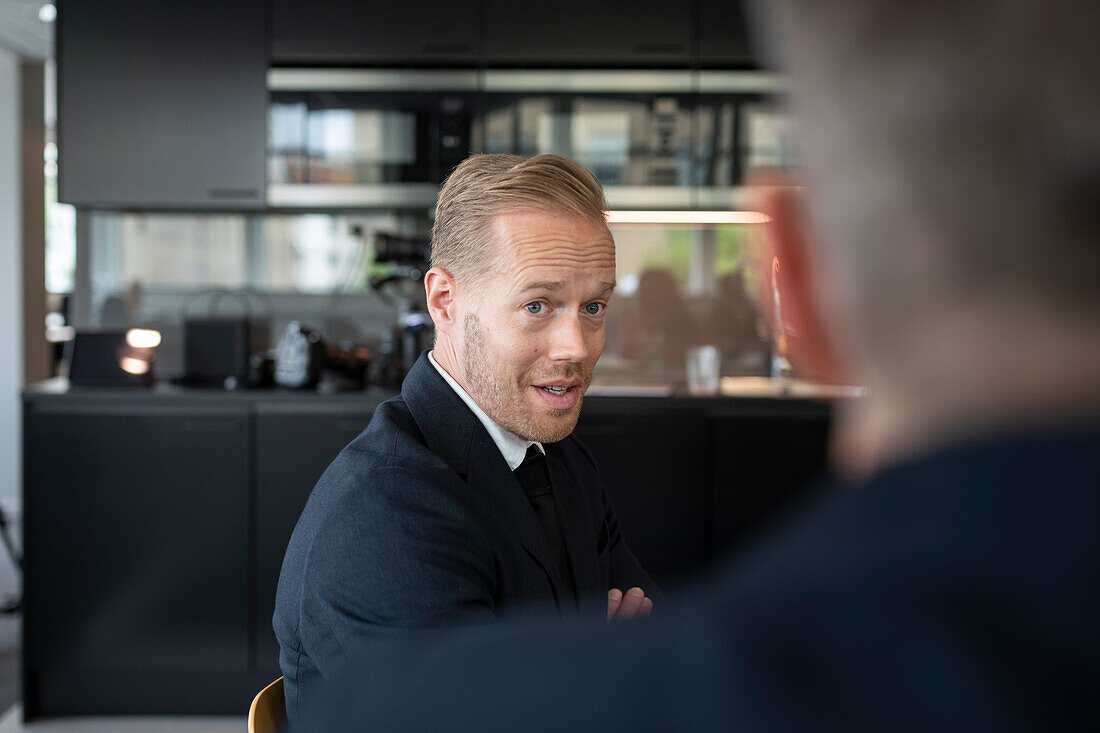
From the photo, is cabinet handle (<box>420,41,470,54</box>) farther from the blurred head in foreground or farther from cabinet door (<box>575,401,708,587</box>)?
the blurred head in foreground

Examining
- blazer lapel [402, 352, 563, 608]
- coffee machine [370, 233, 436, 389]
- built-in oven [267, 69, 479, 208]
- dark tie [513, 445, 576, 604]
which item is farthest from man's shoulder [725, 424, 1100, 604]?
built-in oven [267, 69, 479, 208]

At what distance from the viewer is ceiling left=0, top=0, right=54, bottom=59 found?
4.60 metres

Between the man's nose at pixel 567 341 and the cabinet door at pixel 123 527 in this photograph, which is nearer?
the man's nose at pixel 567 341

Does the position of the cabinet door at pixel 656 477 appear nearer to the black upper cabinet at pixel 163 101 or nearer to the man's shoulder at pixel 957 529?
the black upper cabinet at pixel 163 101

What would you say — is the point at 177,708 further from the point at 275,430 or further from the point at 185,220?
the point at 185,220

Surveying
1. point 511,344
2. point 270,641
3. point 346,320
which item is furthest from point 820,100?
point 346,320

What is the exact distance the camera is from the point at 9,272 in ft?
18.3

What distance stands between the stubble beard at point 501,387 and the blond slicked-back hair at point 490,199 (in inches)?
3.4

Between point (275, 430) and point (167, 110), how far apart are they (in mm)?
1300

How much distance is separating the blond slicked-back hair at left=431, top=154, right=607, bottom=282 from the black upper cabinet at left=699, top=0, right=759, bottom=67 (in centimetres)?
242

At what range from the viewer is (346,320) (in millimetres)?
3883

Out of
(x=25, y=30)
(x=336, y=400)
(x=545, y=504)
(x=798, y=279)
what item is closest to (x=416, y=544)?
(x=545, y=504)

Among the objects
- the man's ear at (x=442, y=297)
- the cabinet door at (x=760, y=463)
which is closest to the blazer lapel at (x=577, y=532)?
the man's ear at (x=442, y=297)

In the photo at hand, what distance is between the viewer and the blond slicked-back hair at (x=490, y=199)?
1306mm
